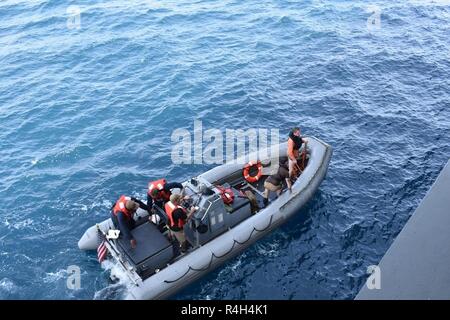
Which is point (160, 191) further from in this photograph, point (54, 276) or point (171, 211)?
point (54, 276)

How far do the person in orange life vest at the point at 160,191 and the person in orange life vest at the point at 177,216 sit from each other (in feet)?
2.24

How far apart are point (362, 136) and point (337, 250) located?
25.3 ft

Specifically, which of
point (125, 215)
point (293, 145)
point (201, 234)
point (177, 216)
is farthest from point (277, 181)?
point (125, 215)

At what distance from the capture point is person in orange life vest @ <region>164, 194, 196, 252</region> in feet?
44.3

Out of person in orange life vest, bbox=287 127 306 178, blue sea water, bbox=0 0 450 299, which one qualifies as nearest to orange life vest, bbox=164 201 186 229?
blue sea water, bbox=0 0 450 299

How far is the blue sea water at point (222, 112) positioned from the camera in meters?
14.9

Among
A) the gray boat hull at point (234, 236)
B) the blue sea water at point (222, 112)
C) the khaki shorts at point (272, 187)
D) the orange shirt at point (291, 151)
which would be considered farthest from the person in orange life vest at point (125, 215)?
the orange shirt at point (291, 151)

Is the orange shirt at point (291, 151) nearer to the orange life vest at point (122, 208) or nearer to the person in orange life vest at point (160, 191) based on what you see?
the person in orange life vest at point (160, 191)

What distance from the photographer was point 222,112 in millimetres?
22922

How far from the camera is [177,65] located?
27141 millimetres

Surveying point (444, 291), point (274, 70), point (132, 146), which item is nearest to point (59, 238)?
point (132, 146)

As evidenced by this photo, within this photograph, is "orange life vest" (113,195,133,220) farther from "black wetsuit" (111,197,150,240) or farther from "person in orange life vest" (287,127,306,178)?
"person in orange life vest" (287,127,306,178)

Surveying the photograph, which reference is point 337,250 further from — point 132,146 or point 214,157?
point 132,146

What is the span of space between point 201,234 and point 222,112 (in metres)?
10.1
